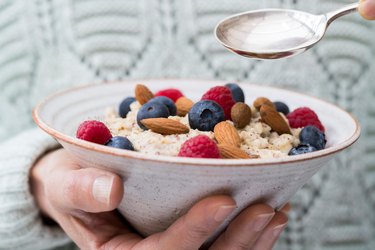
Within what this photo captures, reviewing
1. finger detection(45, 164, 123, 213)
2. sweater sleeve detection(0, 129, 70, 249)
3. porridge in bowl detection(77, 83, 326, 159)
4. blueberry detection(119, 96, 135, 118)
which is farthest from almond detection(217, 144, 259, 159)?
sweater sleeve detection(0, 129, 70, 249)

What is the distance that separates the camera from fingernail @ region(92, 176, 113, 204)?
1.53 ft

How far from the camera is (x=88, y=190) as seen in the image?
1.60 ft

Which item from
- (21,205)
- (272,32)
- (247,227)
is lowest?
(21,205)

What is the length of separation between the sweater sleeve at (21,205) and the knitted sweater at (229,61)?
21 centimetres

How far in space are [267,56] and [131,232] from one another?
0.26m

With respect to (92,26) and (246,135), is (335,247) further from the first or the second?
(92,26)

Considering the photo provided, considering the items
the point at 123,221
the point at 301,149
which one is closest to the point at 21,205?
the point at 123,221

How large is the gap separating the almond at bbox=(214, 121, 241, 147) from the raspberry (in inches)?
4.4

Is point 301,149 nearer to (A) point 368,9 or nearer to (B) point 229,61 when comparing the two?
(A) point 368,9

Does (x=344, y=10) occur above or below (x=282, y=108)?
above

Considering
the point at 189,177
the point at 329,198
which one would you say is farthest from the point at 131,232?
the point at 329,198

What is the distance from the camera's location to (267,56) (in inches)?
22.6

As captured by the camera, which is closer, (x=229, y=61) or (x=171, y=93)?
(x=171, y=93)

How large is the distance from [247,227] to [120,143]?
0.50ft
